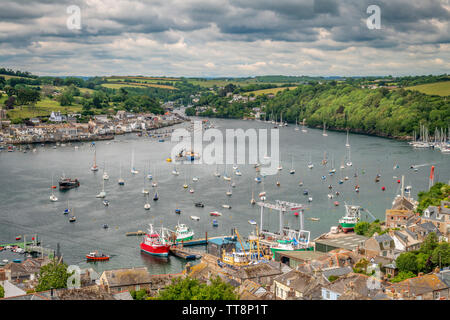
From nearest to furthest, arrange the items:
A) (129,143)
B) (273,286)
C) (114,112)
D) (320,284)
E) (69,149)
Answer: (320,284), (273,286), (69,149), (129,143), (114,112)

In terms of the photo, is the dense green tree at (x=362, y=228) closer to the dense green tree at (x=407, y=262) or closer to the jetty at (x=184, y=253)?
the dense green tree at (x=407, y=262)

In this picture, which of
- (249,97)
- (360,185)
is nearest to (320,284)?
(360,185)

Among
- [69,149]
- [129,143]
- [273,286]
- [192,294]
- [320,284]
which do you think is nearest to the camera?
[192,294]

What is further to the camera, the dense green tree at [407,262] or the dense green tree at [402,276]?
the dense green tree at [407,262]

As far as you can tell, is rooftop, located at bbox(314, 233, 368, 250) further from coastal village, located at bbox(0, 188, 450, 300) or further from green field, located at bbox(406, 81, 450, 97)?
green field, located at bbox(406, 81, 450, 97)

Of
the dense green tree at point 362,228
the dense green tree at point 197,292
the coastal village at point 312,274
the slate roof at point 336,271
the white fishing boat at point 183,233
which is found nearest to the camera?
the dense green tree at point 197,292

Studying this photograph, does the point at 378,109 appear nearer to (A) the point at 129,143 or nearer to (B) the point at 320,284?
(A) the point at 129,143

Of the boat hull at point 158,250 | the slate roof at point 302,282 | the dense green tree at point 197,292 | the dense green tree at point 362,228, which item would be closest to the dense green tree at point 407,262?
the slate roof at point 302,282
